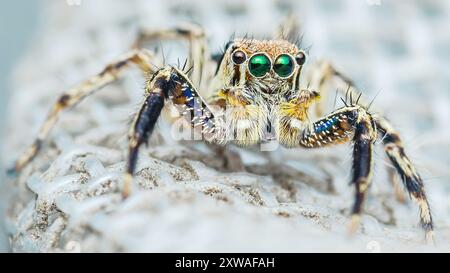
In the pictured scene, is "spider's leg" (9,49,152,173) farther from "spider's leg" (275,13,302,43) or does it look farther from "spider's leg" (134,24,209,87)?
"spider's leg" (275,13,302,43)

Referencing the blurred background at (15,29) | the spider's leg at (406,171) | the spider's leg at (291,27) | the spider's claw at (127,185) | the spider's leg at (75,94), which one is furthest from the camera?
the blurred background at (15,29)

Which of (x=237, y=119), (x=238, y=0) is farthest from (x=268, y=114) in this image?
(x=238, y=0)

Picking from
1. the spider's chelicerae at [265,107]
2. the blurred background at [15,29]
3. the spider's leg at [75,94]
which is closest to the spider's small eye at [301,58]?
the spider's chelicerae at [265,107]

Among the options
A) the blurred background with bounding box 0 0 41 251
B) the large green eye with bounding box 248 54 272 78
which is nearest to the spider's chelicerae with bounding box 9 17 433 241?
the large green eye with bounding box 248 54 272 78

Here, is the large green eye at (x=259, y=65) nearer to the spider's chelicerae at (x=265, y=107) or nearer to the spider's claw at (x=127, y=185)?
the spider's chelicerae at (x=265, y=107)

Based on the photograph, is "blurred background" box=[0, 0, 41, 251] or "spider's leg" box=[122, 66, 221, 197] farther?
"blurred background" box=[0, 0, 41, 251]

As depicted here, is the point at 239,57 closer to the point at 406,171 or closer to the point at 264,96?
the point at 264,96
